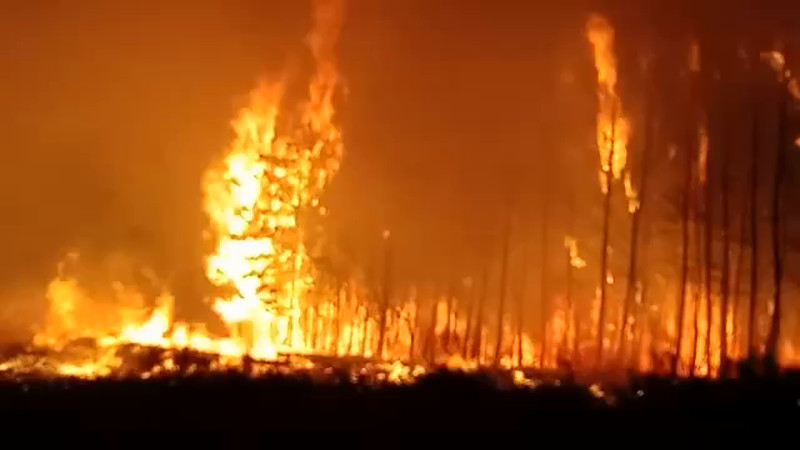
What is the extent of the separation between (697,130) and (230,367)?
12.0m

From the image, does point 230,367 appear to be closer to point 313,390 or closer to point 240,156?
point 313,390

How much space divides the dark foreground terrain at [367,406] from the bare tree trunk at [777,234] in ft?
27.4

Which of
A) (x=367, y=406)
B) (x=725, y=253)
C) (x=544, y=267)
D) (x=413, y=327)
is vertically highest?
(x=725, y=253)

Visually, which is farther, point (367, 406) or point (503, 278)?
point (503, 278)

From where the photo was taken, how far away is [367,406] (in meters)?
13.1

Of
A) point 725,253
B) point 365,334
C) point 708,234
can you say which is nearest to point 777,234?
point 725,253

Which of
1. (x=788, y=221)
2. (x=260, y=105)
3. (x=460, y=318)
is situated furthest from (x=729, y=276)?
(x=260, y=105)

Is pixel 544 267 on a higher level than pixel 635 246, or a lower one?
lower

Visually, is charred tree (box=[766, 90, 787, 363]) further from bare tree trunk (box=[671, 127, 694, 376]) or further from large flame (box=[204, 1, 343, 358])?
large flame (box=[204, 1, 343, 358])

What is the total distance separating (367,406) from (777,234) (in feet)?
44.4

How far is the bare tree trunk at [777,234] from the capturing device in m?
22.8

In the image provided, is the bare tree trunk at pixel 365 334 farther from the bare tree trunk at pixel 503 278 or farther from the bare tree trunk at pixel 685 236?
the bare tree trunk at pixel 685 236

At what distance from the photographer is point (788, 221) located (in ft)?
77.5

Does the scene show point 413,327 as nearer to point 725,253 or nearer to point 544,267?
point 544,267
